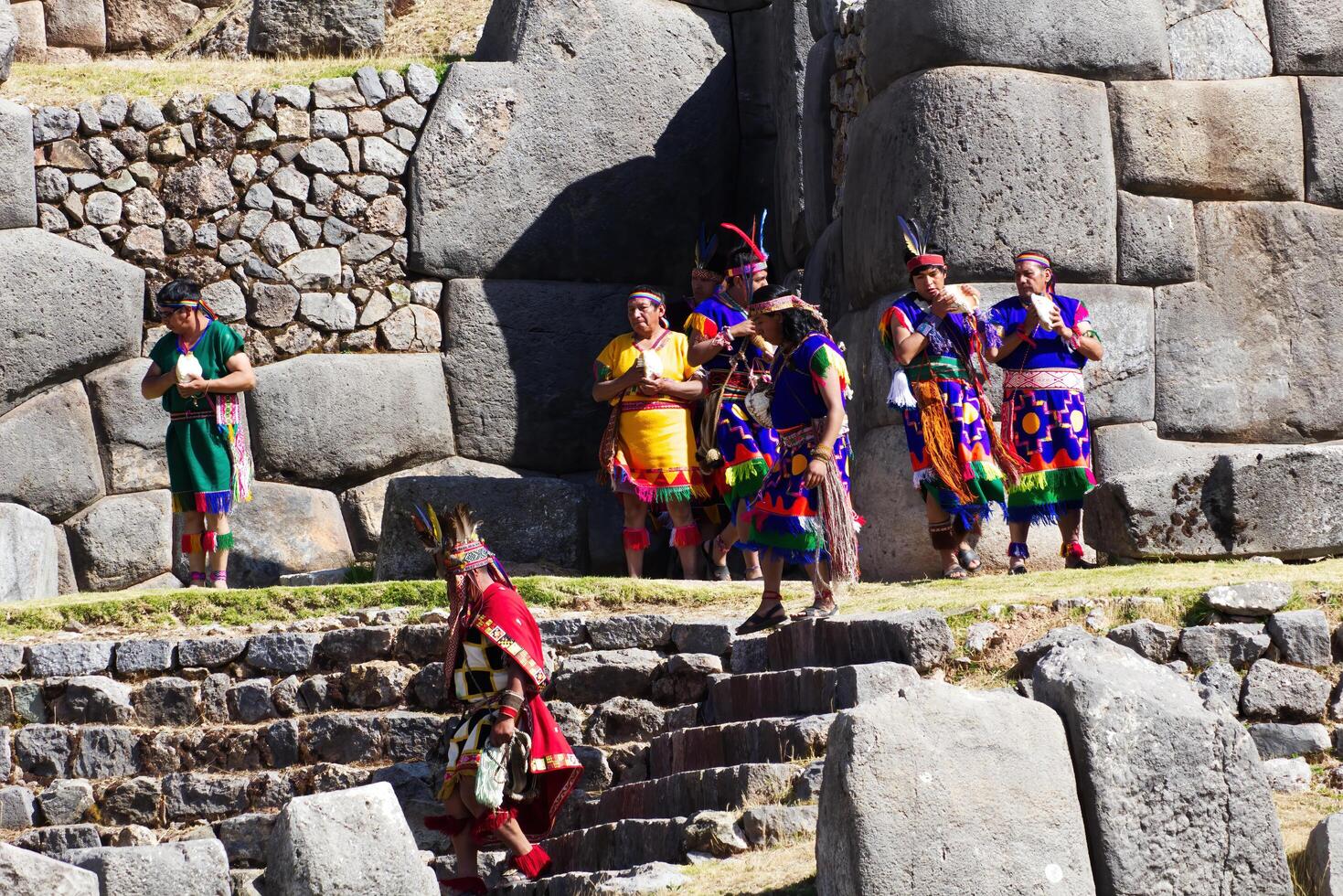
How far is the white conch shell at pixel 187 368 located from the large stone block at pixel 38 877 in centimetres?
584

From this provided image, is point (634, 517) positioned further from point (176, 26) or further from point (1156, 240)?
point (176, 26)

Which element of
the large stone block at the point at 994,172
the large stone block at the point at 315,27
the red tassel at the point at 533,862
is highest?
the large stone block at the point at 315,27

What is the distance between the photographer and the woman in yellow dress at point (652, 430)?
10672 mm

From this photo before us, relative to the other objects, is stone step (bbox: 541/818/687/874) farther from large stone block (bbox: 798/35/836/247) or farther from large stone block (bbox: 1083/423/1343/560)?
large stone block (bbox: 798/35/836/247)

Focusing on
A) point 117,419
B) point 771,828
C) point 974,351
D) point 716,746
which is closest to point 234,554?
point 117,419

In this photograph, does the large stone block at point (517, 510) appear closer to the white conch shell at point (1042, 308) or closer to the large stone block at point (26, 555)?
the large stone block at point (26, 555)

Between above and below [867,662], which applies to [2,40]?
above

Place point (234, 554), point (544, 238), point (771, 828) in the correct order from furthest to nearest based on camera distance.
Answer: point (544, 238) < point (234, 554) < point (771, 828)

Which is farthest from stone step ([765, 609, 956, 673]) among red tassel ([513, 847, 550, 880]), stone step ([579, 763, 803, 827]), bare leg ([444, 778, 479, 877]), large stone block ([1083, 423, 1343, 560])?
large stone block ([1083, 423, 1343, 560])

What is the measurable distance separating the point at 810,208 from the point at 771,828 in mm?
7508

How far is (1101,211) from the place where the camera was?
10664 millimetres

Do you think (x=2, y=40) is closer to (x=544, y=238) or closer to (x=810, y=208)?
(x=544, y=238)

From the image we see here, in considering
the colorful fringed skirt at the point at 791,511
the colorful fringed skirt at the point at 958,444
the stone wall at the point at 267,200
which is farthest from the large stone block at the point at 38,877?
the stone wall at the point at 267,200

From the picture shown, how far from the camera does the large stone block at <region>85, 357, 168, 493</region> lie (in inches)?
498
